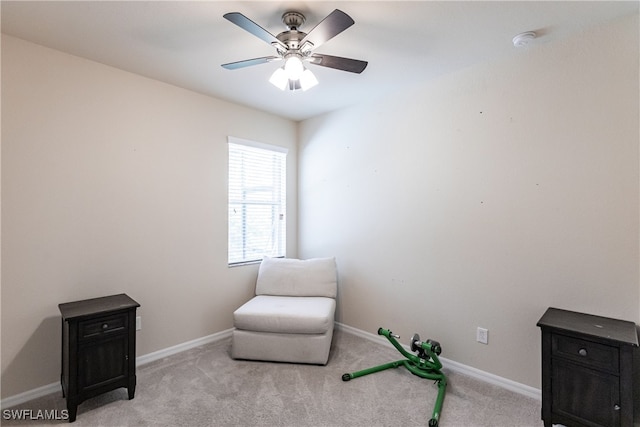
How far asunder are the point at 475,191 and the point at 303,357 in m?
2.01

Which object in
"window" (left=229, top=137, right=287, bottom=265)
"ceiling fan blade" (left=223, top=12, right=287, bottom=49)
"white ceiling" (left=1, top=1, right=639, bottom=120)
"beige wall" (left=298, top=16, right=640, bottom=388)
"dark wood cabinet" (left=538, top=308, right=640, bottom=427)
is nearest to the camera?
"ceiling fan blade" (left=223, top=12, right=287, bottom=49)

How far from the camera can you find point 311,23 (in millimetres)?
1949

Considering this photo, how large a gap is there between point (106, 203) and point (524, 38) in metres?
3.33

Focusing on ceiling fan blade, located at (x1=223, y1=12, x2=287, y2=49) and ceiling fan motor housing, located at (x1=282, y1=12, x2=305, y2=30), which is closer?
ceiling fan blade, located at (x1=223, y1=12, x2=287, y2=49)

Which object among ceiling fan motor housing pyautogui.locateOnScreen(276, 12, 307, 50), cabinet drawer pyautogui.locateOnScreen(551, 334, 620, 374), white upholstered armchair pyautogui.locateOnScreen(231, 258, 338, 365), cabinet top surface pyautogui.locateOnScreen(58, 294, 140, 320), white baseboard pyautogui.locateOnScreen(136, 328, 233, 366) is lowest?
white baseboard pyautogui.locateOnScreen(136, 328, 233, 366)

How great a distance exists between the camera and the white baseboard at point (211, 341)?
215 cm

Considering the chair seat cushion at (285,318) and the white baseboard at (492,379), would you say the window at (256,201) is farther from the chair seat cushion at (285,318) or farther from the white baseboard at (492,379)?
the white baseboard at (492,379)

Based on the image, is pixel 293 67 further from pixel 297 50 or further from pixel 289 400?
pixel 289 400

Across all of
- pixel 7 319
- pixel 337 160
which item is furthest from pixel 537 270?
pixel 7 319

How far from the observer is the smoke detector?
202cm

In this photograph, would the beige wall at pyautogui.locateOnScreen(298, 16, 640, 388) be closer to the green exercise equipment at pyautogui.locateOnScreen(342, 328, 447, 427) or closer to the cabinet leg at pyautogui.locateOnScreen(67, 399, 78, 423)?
the green exercise equipment at pyautogui.locateOnScreen(342, 328, 447, 427)

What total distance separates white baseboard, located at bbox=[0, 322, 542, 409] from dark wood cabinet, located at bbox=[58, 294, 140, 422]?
17 centimetres

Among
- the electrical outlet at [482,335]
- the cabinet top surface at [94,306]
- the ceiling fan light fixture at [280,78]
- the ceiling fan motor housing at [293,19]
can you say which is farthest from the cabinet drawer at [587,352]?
the cabinet top surface at [94,306]

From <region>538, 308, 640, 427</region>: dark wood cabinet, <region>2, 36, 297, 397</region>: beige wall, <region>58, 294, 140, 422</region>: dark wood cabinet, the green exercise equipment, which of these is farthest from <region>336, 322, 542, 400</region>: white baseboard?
<region>58, 294, 140, 422</region>: dark wood cabinet
